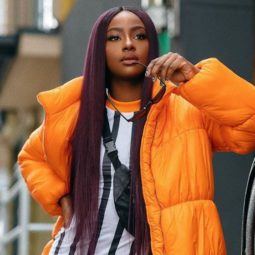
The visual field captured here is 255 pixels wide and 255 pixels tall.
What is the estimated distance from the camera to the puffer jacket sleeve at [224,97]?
329cm

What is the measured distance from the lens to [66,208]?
3.74 m

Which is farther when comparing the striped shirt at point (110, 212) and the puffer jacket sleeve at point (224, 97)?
the striped shirt at point (110, 212)

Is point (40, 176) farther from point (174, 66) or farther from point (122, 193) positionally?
point (174, 66)

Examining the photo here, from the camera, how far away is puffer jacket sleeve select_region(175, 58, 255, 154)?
3.29 m

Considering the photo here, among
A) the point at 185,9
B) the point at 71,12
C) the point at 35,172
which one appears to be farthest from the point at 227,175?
the point at 71,12

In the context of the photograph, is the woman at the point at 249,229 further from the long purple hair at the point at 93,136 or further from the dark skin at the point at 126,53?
the dark skin at the point at 126,53

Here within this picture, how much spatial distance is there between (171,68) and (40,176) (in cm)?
85

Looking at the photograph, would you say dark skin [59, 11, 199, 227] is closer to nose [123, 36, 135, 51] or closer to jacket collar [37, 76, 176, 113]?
nose [123, 36, 135, 51]

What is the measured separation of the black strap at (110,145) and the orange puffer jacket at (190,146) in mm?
141

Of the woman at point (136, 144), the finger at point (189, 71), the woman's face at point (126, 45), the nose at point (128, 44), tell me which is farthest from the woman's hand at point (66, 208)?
the finger at point (189, 71)

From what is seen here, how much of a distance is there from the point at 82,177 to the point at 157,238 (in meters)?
0.42

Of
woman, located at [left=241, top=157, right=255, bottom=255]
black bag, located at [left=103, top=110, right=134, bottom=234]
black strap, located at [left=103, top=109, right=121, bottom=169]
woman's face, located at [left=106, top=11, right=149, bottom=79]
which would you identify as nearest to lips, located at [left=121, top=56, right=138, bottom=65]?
woman's face, located at [left=106, top=11, right=149, bottom=79]

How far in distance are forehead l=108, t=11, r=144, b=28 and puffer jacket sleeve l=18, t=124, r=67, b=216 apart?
0.50 metres

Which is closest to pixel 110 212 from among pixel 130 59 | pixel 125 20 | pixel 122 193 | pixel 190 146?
pixel 122 193
